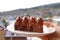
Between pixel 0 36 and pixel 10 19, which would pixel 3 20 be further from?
pixel 0 36

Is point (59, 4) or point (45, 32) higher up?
point (59, 4)

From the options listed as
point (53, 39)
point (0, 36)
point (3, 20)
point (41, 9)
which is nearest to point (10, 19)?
point (3, 20)

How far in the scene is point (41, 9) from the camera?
1382mm

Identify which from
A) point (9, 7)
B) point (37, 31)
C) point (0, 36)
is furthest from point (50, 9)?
point (0, 36)

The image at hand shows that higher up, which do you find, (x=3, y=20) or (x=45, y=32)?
(x=3, y=20)

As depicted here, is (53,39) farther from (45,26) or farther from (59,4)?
(59,4)

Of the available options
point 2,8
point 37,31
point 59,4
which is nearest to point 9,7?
point 2,8

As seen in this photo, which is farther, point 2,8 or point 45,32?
point 2,8

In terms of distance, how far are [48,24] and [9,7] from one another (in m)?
0.47

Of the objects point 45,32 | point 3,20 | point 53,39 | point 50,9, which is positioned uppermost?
point 50,9

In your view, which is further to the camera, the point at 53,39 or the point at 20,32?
the point at 53,39

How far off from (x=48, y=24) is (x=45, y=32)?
0.86 feet

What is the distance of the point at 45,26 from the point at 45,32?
0.68 ft

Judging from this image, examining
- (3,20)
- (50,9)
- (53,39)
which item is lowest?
(53,39)
